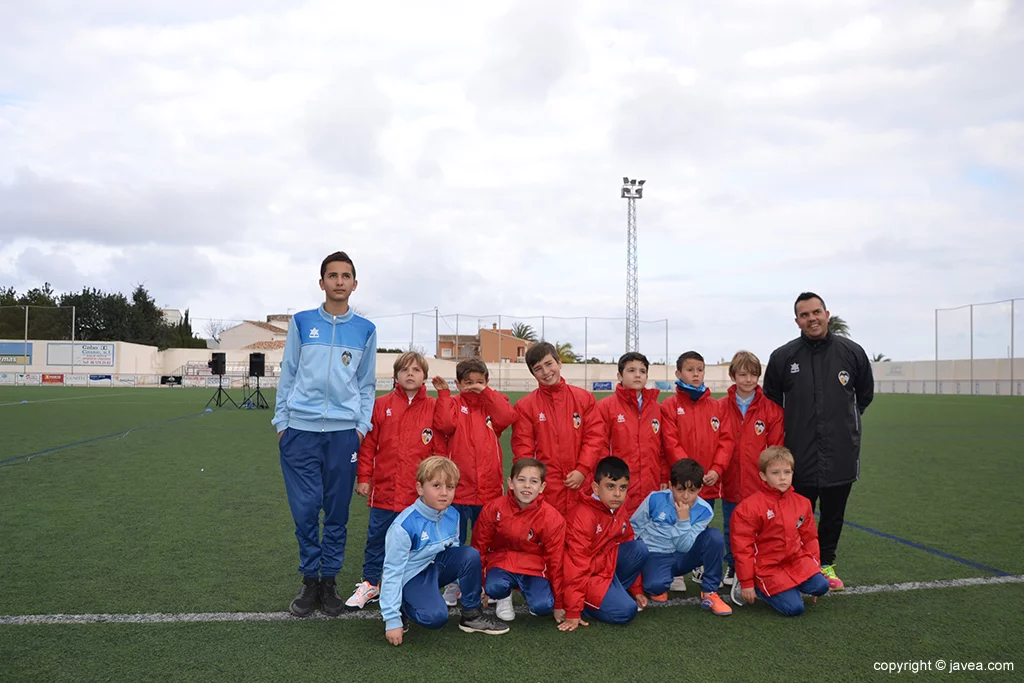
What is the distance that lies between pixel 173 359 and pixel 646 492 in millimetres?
46243

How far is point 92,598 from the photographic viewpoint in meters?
3.68

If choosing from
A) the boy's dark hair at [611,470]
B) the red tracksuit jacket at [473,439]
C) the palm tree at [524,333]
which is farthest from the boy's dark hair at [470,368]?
the palm tree at [524,333]

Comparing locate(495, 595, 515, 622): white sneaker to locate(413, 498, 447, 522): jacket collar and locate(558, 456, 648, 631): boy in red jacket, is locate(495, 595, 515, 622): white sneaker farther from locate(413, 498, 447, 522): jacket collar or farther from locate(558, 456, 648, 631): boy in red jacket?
locate(413, 498, 447, 522): jacket collar

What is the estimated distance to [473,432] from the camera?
13.0 ft

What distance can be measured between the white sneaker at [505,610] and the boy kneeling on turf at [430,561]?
8cm

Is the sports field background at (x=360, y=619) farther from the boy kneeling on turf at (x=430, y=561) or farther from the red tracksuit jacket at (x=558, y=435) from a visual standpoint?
the red tracksuit jacket at (x=558, y=435)

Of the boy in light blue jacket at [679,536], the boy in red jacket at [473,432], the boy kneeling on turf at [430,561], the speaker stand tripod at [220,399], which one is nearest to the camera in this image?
the boy kneeling on turf at [430,561]

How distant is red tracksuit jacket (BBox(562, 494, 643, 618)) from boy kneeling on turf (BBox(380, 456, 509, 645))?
395 mm

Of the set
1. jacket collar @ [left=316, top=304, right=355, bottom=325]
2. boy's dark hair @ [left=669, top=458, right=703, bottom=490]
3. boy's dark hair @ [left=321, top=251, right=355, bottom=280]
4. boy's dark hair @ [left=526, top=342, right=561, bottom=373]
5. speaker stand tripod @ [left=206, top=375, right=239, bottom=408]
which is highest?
boy's dark hair @ [left=321, top=251, right=355, bottom=280]

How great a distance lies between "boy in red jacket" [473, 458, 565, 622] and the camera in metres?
3.55

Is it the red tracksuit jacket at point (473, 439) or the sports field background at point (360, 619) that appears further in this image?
the red tracksuit jacket at point (473, 439)

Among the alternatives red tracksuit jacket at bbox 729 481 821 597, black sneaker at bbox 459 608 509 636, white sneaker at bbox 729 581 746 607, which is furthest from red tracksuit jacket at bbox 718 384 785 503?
black sneaker at bbox 459 608 509 636

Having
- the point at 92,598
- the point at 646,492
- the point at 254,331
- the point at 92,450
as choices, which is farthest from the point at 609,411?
the point at 254,331

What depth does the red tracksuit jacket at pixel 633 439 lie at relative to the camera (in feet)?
13.6
